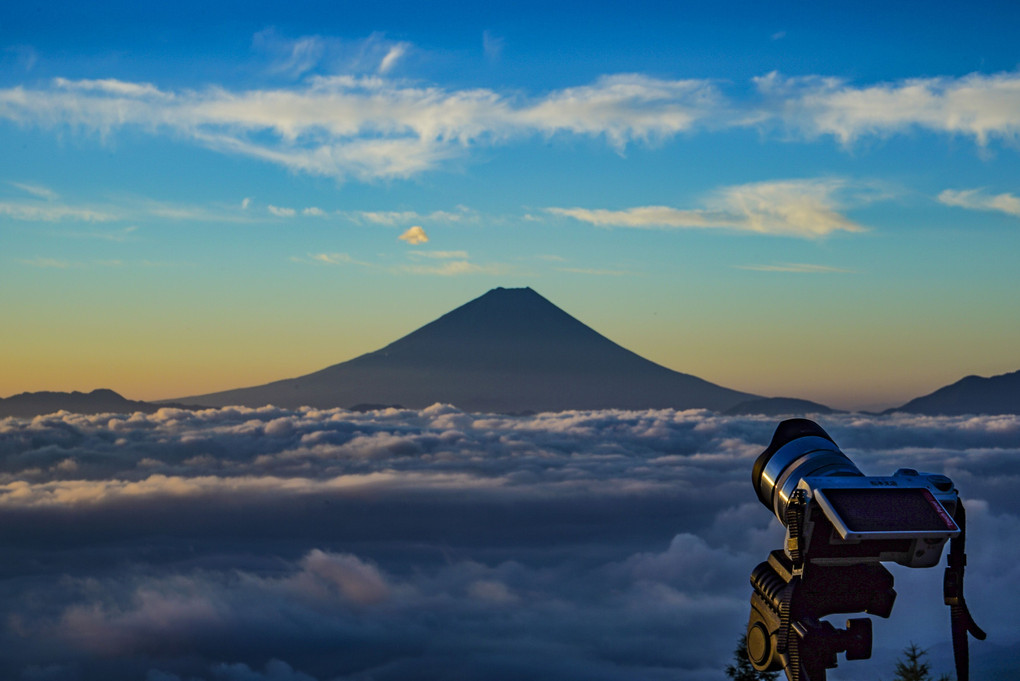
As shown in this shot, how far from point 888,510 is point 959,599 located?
1.13 m

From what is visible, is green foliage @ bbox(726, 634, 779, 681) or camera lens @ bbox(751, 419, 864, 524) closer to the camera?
camera lens @ bbox(751, 419, 864, 524)

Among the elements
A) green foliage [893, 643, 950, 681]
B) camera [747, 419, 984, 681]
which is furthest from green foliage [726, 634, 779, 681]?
camera [747, 419, 984, 681]

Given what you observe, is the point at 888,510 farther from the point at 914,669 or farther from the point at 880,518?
the point at 914,669

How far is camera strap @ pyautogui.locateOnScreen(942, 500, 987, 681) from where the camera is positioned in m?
8.05

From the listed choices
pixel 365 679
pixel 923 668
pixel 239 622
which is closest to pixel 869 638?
pixel 923 668

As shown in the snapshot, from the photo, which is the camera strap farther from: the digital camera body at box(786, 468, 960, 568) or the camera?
the digital camera body at box(786, 468, 960, 568)

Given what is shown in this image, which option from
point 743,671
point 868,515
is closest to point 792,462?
point 868,515

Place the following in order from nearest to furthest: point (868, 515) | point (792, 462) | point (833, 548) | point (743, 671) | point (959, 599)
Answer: point (868, 515), point (833, 548), point (959, 599), point (792, 462), point (743, 671)

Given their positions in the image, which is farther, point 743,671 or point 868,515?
point 743,671

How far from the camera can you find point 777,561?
852 cm

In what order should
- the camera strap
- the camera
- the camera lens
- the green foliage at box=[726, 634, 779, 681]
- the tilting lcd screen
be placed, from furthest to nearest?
the green foliage at box=[726, 634, 779, 681]
the camera lens
the camera strap
the camera
the tilting lcd screen

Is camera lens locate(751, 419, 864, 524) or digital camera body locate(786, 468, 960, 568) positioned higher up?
camera lens locate(751, 419, 864, 524)

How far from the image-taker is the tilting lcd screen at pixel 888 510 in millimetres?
7660

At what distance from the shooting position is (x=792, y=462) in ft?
28.1
